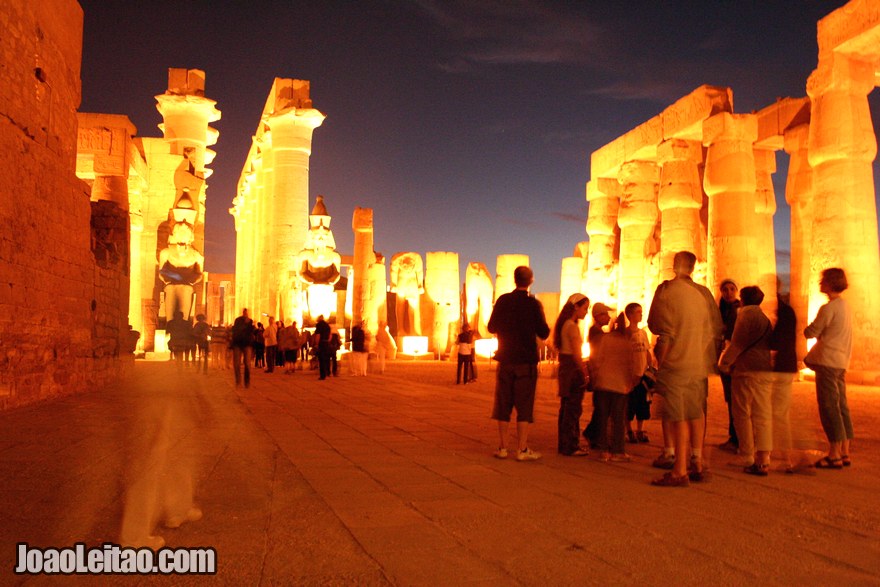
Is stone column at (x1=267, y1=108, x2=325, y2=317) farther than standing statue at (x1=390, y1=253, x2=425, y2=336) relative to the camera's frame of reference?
No

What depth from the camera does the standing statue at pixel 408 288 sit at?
32125 mm

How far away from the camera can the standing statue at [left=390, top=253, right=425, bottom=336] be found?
3212 centimetres

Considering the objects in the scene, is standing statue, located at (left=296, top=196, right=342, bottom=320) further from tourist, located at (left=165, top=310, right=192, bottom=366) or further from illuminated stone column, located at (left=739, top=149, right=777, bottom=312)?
illuminated stone column, located at (left=739, top=149, right=777, bottom=312)

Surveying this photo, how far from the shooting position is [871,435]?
25.4 ft

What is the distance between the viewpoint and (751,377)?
570 centimetres

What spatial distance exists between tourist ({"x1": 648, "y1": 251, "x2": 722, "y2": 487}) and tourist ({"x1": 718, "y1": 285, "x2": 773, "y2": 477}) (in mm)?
699

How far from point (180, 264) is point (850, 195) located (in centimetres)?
2311

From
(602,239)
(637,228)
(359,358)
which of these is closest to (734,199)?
(637,228)

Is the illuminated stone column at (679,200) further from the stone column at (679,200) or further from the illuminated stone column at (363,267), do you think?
the illuminated stone column at (363,267)

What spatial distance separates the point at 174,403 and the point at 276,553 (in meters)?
7.17

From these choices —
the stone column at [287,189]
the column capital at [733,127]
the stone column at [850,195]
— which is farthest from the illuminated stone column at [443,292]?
the stone column at [850,195]

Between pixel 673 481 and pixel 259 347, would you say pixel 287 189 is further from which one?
pixel 673 481

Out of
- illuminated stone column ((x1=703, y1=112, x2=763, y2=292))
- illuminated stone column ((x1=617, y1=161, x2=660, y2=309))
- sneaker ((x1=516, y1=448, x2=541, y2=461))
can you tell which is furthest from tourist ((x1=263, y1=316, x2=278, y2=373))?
sneaker ((x1=516, y1=448, x2=541, y2=461))

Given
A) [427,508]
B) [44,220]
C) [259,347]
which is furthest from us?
[259,347]
